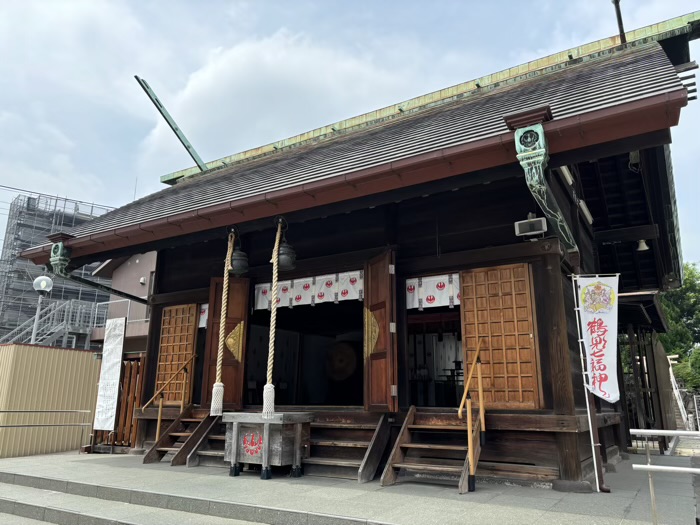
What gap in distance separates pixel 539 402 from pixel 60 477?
19.8 feet

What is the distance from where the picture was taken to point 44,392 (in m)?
10.3

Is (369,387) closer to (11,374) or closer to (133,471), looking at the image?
(133,471)

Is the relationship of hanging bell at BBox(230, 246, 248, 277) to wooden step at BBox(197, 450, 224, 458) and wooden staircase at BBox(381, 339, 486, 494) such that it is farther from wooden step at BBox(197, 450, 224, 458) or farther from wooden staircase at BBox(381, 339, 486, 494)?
wooden staircase at BBox(381, 339, 486, 494)

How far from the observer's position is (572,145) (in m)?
4.91

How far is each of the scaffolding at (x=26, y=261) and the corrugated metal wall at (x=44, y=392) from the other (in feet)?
64.7

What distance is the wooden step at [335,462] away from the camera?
619cm

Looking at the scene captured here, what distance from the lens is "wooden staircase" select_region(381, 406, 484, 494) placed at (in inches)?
225

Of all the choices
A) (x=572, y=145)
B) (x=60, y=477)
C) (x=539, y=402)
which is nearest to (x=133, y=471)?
(x=60, y=477)

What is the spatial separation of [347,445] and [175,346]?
174 inches

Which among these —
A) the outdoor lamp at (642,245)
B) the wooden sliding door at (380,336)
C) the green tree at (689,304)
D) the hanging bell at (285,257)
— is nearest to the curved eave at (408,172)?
the hanging bell at (285,257)

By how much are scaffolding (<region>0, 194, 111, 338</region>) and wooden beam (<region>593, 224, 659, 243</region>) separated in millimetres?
27197

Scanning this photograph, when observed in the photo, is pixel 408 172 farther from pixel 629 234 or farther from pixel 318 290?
pixel 629 234

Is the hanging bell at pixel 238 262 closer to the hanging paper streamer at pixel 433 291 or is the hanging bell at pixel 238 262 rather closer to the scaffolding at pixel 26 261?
the hanging paper streamer at pixel 433 291

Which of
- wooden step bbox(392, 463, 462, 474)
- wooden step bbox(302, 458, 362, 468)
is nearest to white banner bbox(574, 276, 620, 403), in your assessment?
wooden step bbox(392, 463, 462, 474)
